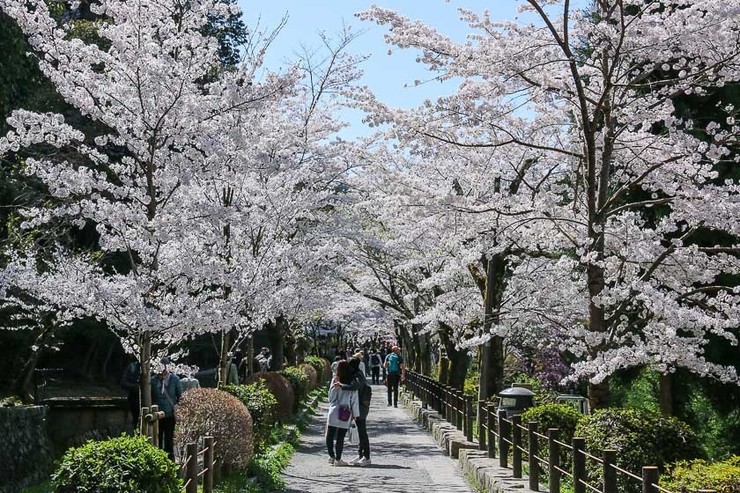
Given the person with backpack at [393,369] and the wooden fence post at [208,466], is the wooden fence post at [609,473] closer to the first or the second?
the wooden fence post at [208,466]

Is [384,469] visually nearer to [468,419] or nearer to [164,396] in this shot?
[468,419]

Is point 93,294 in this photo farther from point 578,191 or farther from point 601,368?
point 578,191

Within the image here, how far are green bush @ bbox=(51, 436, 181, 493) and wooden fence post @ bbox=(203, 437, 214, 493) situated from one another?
2133 millimetres

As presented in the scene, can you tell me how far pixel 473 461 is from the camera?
13.9m

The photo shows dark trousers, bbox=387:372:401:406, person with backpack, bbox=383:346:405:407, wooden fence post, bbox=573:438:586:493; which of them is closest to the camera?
wooden fence post, bbox=573:438:586:493

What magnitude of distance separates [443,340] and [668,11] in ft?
56.6

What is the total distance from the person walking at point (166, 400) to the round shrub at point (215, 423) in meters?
1.08

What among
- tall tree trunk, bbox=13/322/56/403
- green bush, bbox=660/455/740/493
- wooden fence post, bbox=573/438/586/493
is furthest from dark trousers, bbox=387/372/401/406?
green bush, bbox=660/455/740/493

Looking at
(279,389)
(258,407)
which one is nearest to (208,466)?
(258,407)

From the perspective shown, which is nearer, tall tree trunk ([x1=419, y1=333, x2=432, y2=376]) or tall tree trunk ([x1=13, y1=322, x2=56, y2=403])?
tall tree trunk ([x1=13, y1=322, x2=56, y2=403])

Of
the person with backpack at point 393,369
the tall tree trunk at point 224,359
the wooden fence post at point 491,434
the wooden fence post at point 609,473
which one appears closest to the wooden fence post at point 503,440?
the wooden fence post at point 491,434

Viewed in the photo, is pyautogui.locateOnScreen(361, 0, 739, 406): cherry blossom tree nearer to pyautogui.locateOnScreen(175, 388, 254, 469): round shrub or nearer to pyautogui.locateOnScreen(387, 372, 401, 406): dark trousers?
pyautogui.locateOnScreen(175, 388, 254, 469): round shrub

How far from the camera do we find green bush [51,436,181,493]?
22.7 feet

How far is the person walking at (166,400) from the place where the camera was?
13281mm
